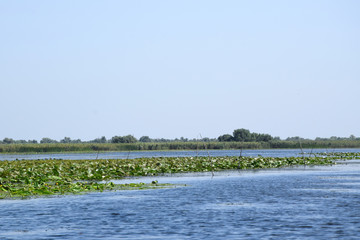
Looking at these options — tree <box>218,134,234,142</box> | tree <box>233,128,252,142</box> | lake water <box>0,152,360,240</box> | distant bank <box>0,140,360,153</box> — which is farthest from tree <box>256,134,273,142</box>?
lake water <box>0,152,360,240</box>

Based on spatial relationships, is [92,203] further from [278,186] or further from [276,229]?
[278,186]

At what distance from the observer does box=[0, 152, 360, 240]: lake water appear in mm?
18344

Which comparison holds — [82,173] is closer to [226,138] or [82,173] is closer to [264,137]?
[264,137]

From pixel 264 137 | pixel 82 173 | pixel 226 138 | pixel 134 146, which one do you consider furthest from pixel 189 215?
pixel 226 138

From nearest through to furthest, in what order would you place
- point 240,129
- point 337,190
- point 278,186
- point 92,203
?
point 92,203, point 337,190, point 278,186, point 240,129

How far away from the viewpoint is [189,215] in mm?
22297

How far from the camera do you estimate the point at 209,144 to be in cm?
15412

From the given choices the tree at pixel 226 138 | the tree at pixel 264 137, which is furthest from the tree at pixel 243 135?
the tree at pixel 226 138

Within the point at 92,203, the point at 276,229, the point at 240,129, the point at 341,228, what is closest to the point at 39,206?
the point at 92,203

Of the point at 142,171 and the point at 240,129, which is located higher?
the point at 240,129

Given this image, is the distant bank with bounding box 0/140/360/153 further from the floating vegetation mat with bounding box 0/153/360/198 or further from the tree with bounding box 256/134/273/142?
the floating vegetation mat with bounding box 0/153/360/198

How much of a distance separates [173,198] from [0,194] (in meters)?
9.15

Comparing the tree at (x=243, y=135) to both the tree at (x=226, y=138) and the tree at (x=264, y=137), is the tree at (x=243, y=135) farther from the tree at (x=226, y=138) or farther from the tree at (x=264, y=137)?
the tree at (x=226, y=138)

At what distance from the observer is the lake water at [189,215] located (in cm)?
1834
